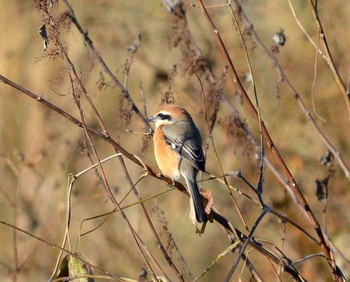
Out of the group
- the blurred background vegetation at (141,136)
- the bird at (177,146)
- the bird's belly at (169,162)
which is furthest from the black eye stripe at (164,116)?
the blurred background vegetation at (141,136)

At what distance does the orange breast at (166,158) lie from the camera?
363 centimetres

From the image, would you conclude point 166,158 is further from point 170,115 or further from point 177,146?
point 170,115

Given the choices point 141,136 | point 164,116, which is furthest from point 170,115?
point 141,136

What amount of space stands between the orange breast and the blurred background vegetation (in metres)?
2.69

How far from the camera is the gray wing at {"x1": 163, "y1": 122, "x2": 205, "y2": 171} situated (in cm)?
343

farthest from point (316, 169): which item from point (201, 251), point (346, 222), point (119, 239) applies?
point (119, 239)

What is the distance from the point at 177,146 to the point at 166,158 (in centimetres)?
8

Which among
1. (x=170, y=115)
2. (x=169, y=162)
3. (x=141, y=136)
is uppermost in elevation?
(x=141, y=136)

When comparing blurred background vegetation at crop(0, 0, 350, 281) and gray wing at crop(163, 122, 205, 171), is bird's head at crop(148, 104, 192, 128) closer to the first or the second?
gray wing at crop(163, 122, 205, 171)

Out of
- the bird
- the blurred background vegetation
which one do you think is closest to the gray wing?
the bird

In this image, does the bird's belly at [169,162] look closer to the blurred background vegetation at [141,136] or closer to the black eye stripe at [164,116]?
the black eye stripe at [164,116]

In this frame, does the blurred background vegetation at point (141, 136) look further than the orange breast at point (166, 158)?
Yes

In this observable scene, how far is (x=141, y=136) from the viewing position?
684cm

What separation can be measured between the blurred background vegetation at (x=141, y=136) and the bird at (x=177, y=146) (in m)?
2.59
